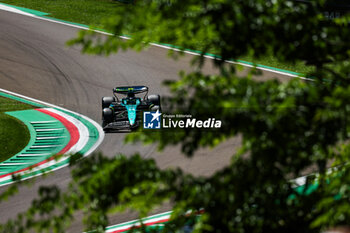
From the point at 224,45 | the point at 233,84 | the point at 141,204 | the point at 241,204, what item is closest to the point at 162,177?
the point at 141,204

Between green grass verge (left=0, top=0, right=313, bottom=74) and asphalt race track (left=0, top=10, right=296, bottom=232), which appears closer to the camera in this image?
asphalt race track (left=0, top=10, right=296, bottom=232)

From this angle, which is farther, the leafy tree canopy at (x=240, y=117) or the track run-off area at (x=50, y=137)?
the track run-off area at (x=50, y=137)

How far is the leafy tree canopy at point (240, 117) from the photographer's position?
8.36 feet

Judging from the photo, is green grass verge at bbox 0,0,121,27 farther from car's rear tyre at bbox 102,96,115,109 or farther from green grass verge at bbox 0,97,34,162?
car's rear tyre at bbox 102,96,115,109

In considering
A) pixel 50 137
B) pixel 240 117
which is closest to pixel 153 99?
pixel 50 137

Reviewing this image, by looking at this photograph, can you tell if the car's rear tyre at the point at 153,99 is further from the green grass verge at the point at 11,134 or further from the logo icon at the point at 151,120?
the green grass verge at the point at 11,134

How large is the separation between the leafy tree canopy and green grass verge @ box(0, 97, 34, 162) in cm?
896

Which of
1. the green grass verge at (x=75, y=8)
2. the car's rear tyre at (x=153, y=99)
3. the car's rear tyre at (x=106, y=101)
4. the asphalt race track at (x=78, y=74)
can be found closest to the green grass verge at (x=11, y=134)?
the asphalt race track at (x=78, y=74)

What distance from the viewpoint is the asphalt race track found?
11008mm

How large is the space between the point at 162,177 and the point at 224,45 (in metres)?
0.94

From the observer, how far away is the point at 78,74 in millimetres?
16938

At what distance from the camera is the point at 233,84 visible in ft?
8.71

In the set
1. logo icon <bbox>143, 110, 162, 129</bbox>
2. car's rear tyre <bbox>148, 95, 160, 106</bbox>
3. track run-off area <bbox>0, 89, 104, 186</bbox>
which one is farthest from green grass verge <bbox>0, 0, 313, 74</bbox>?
logo icon <bbox>143, 110, 162, 129</bbox>

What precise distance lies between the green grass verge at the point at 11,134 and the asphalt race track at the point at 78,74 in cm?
142
